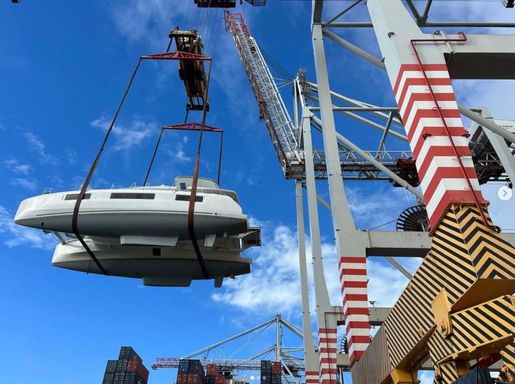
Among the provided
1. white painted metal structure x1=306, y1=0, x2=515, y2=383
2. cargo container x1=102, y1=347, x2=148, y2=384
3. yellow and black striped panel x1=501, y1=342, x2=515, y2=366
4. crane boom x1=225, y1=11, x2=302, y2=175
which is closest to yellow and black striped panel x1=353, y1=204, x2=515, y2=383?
yellow and black striped panel x1=501, y1=342, x2=515, y2=366

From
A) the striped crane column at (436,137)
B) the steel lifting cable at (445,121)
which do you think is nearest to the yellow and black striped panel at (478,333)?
the steel lifting cable at (445,121)

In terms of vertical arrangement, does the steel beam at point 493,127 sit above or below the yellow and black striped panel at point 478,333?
above

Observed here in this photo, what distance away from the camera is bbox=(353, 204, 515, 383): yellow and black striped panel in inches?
176

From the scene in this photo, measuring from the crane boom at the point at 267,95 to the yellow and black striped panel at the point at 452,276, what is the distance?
855 inches

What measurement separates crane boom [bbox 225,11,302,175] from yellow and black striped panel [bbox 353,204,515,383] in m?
21.7

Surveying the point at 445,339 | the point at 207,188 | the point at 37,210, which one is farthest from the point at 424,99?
the point at 37,210

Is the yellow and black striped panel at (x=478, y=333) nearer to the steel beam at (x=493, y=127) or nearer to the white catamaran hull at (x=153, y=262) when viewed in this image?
the steel beam at (x=493, y=127)

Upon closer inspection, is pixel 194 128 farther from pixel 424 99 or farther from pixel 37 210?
pixel 424 99

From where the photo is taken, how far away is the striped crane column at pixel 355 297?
35.0 ft

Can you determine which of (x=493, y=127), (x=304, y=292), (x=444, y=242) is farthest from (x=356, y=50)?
(x=304, y=292)

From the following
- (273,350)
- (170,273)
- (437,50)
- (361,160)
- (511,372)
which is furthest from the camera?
(273,350)

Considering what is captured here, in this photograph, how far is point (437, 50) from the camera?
720cm

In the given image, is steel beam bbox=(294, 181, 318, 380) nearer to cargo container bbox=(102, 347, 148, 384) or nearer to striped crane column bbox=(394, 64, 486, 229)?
striped crane column bbox=(394, 64, 486, 229)

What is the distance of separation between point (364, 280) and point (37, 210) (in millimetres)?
9870
